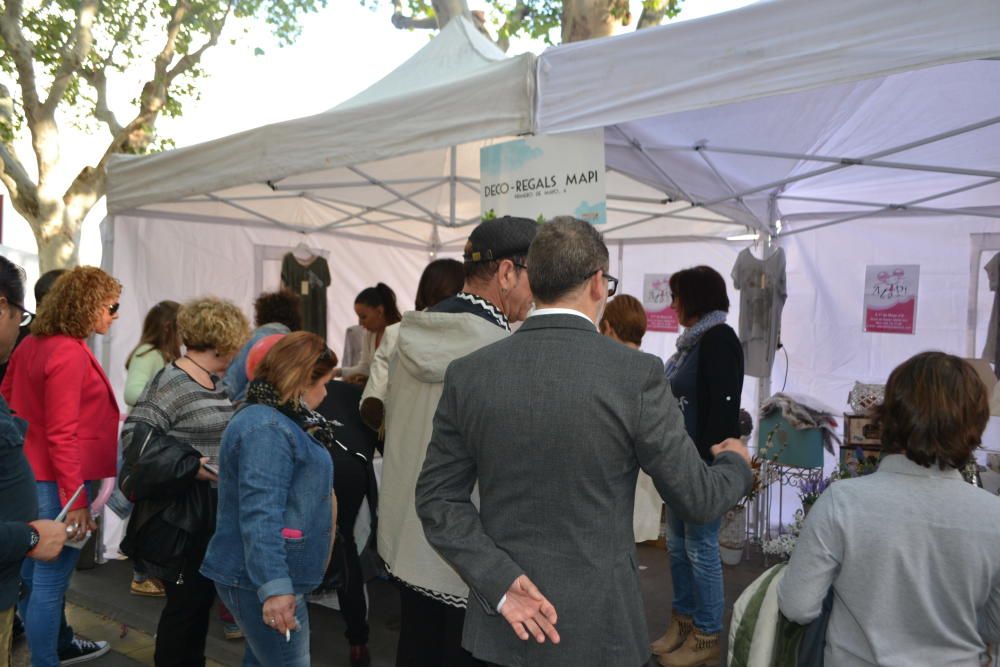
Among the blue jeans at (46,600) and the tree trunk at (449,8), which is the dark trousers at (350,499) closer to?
the blue jeans at (46,600)

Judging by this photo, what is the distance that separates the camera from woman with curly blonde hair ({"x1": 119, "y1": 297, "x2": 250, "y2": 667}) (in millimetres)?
2539

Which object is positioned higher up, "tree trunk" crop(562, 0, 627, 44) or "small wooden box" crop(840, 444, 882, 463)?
"tree trunk" crop(562, 0, 627, 44)

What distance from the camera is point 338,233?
7.38 m

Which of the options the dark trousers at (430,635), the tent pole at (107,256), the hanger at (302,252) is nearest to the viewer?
the dark trousers at (430,635)

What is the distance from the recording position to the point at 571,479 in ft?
4.33

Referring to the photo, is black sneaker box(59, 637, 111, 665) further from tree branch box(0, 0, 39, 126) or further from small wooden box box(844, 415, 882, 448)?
tree branch box(0, 0, 39, 126)

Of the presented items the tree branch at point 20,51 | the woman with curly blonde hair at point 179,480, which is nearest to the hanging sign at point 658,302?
the woman with curly blonde hair at point 179,480

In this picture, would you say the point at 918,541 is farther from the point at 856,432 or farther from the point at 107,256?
the point at 107,256

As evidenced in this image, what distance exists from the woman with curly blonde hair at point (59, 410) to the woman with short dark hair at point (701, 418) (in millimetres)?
2369

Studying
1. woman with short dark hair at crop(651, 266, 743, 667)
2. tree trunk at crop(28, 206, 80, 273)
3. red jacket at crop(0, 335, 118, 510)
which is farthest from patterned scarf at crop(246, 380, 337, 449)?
tree trunk at crop(28, 206, 80, 273)

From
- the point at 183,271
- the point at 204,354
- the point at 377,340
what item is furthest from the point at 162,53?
the point at 204,354

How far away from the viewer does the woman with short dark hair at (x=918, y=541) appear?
4.93 feet

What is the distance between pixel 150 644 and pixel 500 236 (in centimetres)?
304

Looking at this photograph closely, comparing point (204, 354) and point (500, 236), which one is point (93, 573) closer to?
point (204, 354)
